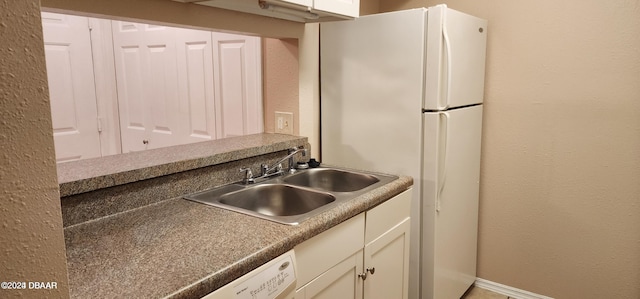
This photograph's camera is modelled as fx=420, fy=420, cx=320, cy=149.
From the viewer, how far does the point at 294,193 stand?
184 cm

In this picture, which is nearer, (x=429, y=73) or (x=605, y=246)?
(x=429, y=73)

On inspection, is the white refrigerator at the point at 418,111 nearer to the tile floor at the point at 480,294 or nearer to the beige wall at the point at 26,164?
the tile floor at the point at 480,294

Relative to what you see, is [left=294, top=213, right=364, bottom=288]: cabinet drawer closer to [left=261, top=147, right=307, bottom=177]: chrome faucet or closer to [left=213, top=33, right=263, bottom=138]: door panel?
[left=261, top=147, right=307, bottom=177]: chrome faucet

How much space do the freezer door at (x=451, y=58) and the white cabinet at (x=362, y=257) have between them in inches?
20.9

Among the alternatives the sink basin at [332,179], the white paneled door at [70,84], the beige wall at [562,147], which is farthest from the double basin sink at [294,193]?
the white paneled door at [70,84]

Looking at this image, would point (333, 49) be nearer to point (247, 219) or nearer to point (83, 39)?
point (247, 219)

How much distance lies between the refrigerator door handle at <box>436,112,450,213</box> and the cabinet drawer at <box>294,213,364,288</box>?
2.15 feet

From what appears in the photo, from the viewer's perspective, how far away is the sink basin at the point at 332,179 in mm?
2023

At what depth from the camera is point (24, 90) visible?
48cm

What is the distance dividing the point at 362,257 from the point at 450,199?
799 millimetres

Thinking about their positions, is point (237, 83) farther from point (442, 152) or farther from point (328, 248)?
point (328, 248)

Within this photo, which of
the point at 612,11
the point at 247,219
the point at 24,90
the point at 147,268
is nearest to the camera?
the point at 24,90

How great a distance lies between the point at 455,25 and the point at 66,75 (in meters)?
2.49

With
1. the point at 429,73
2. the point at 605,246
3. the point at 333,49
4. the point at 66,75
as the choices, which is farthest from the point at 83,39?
the point at 605,246
